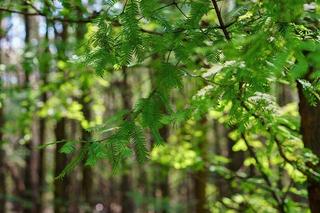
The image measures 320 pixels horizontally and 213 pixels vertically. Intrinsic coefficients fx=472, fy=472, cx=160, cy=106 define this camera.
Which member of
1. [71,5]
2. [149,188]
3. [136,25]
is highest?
[71,5]

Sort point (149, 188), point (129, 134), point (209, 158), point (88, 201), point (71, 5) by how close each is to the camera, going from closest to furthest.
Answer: point (129, 134) → point (71, 5) → point (209, 158) → point (88, 201) → point (149, 188)

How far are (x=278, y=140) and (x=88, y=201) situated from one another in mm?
14208

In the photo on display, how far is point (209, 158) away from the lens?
711 centimetres

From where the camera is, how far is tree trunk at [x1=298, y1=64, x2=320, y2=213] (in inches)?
168

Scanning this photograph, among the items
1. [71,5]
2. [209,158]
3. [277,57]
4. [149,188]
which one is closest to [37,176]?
[149,188]

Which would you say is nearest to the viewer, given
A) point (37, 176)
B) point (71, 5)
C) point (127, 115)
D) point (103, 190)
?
point (127, 115)

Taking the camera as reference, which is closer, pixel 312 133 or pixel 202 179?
pixel 312 133

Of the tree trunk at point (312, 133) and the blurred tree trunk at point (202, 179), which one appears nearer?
the tree trunk at point (312, 133)

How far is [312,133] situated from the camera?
439 cm

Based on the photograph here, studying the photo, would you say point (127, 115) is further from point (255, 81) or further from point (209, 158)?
point (209, 158)

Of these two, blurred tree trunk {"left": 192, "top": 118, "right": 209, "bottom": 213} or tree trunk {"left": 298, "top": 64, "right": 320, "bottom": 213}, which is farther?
blurred tree trunk {"left": 192, "top": 118, "right": 209, "bottom": 213}

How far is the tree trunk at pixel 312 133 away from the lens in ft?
14.0

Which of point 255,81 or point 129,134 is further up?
point 255,81

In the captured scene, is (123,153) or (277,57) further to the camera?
(123,153)
